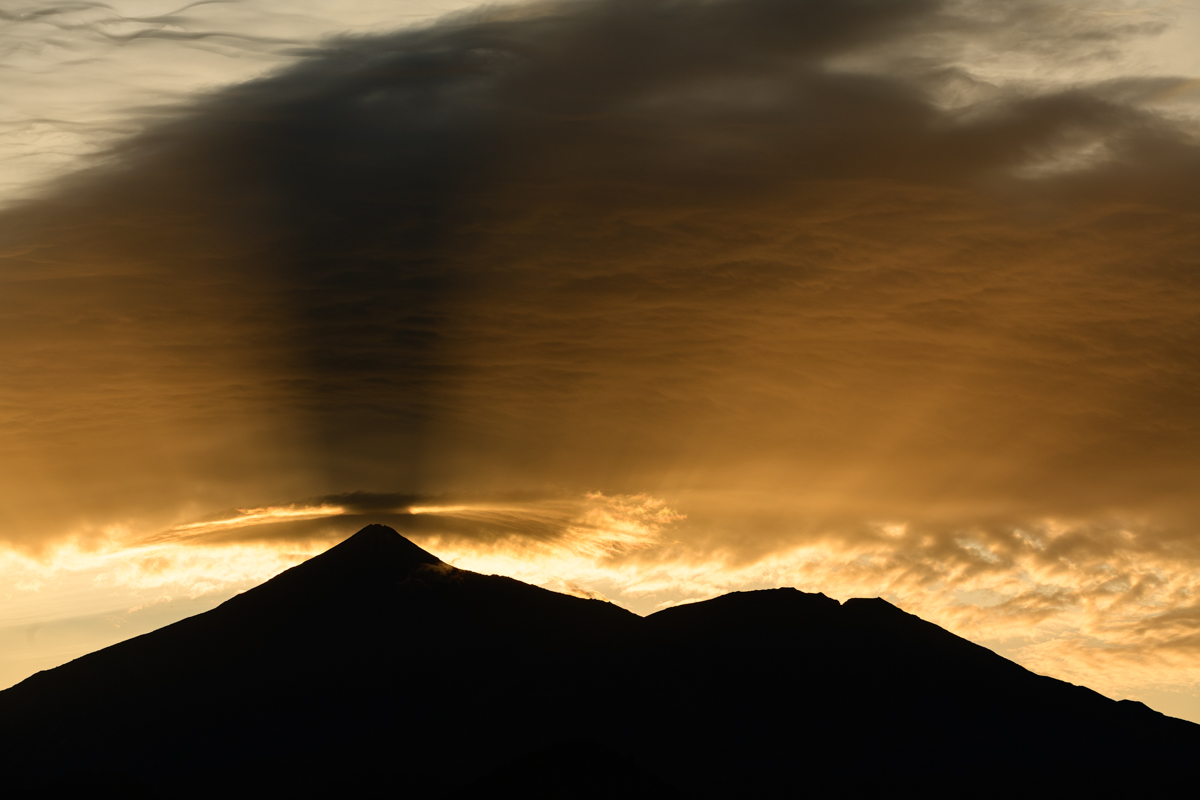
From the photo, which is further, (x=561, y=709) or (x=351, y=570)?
(x=351, y=570)

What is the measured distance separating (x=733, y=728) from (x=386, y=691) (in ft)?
96.5

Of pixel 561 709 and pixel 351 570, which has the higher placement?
pixel 351 570

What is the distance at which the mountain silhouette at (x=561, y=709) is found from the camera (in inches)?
2594

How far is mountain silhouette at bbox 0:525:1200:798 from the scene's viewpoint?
65.9 m

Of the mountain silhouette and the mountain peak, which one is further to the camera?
the mountain peak

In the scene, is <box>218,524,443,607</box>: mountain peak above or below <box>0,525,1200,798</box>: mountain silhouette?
above

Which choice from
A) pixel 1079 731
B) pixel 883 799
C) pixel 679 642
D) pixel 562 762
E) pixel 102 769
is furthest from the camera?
pixel 679 642

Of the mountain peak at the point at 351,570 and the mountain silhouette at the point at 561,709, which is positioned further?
the mountain peak at the point at 351,570

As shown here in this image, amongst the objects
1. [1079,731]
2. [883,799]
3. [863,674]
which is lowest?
[883,799]

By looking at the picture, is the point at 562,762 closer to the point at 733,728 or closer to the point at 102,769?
the point at 733,728

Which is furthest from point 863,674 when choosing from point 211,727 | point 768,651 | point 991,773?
point 211,727

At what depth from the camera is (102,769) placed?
7538 centimetres

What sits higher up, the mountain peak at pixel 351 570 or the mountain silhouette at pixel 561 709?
the mountain peak at pixel 351 570

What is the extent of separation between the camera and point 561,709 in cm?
7506
